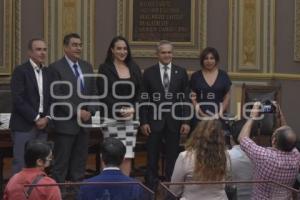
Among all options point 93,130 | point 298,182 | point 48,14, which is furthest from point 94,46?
point 298,182

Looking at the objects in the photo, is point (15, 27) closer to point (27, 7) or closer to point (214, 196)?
point (27, 7)

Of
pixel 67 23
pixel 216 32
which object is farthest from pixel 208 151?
pixel 67 23

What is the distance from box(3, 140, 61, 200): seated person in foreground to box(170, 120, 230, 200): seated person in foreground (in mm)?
908

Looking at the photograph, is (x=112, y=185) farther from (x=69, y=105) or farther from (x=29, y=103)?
(x=69, y=105)

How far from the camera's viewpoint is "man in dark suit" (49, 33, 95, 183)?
9305mm

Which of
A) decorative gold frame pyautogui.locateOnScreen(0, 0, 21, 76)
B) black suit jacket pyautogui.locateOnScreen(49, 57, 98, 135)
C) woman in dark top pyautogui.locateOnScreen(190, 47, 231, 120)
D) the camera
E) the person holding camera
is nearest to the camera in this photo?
the person holding camera

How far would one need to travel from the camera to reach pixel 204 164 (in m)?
6.38

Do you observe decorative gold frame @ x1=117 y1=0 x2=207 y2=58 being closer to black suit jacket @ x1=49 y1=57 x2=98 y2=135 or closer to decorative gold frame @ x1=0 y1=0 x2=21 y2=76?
decorative gold frame @ x1=0 y1=0 x2=21 y2=76

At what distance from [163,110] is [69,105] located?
3.62ft

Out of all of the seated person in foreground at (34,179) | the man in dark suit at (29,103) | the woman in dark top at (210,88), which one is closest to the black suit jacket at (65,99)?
the man in dark suit at (29,103)

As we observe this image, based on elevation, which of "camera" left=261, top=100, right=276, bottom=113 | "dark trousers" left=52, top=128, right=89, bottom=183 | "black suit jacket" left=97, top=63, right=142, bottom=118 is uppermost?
"black suit jacket" left=97, top=63, right=142, bottom=118

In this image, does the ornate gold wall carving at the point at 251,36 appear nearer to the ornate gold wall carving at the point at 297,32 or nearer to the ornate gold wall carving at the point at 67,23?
the ornate gold wall carving at the point at 297,32

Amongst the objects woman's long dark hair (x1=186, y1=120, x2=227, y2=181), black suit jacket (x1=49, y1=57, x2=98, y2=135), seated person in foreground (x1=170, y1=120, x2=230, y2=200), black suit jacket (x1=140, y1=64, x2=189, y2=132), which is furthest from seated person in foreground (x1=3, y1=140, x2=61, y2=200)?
black suit jacket (x1=140, y1=64, x2=189, y2=132)

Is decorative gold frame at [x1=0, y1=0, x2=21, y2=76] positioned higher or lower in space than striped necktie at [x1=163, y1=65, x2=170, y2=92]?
higher
